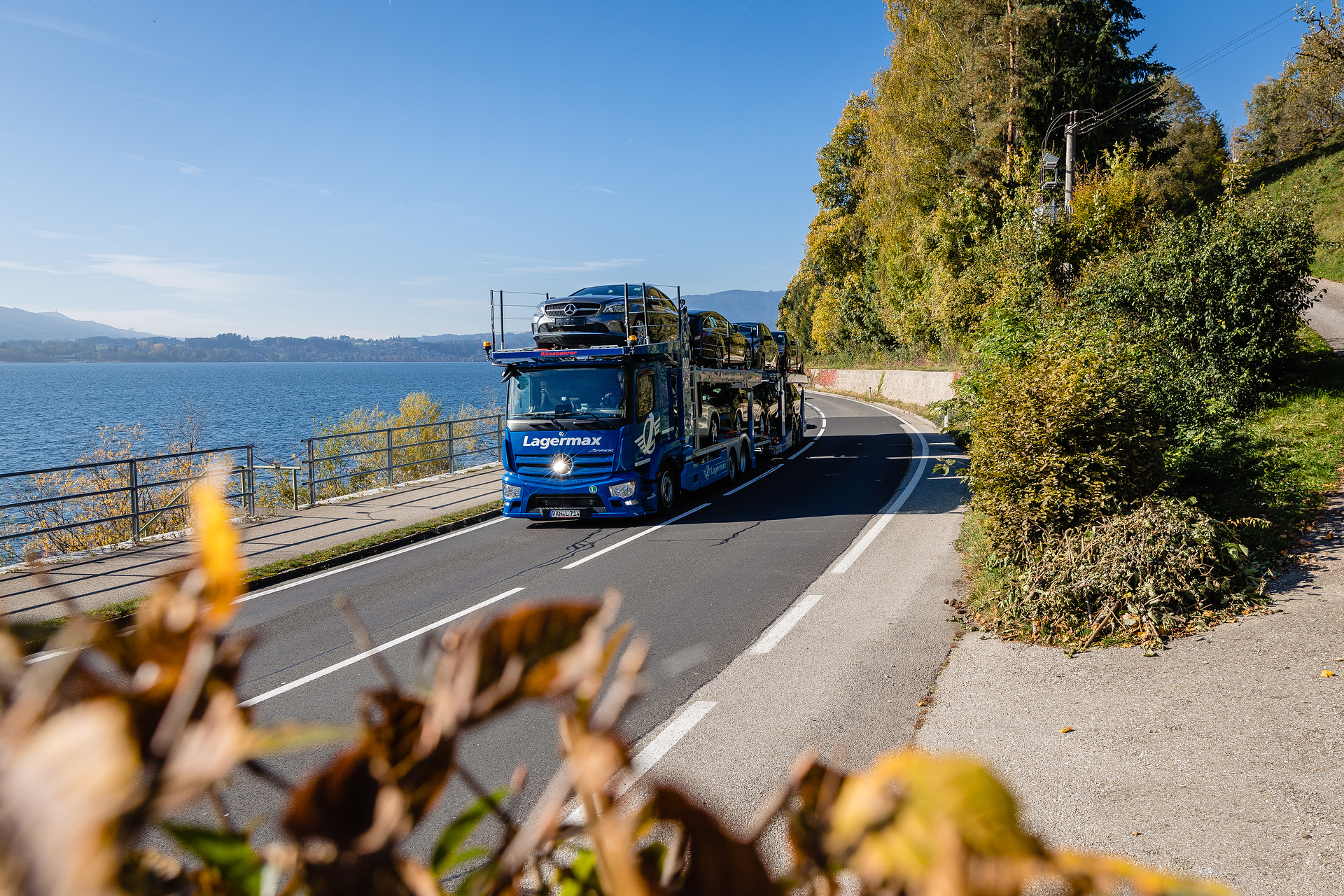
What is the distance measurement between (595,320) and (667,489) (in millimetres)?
2980

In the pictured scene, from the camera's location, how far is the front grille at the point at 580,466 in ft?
40.3

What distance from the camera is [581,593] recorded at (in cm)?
830

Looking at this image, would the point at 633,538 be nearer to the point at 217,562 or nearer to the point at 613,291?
the point at 613,291

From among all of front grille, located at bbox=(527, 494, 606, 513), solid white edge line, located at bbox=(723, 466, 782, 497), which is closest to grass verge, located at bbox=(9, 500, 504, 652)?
front grille, located at bbox=(527, 494, 606, 513)

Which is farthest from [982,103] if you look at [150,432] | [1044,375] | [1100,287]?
[150,432]

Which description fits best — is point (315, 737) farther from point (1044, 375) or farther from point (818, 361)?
point (818, 361)

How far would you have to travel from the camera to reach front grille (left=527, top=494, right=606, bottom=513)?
1228 cm

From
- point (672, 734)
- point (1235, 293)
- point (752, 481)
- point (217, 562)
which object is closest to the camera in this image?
point (217, 562)

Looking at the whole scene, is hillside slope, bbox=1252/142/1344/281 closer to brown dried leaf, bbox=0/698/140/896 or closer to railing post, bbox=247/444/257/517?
railing post, bbox=247/444/257/517

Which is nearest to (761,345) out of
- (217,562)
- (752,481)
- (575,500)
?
(752,481)

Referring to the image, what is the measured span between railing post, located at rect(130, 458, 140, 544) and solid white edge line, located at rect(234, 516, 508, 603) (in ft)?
8.42

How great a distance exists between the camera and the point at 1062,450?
6.98 metres

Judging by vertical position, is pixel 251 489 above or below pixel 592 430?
below

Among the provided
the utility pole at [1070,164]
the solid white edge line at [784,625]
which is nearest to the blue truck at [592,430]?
the solid white edge line at [784,625]
